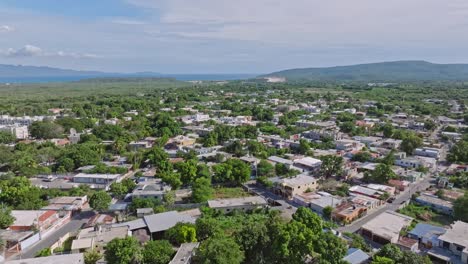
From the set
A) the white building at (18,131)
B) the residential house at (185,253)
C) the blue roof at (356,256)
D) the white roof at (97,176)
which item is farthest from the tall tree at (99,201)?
the white building at (18,131)

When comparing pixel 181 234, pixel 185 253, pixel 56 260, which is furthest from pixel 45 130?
pixel 185 253

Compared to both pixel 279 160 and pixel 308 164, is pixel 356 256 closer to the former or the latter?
pixel 308 164

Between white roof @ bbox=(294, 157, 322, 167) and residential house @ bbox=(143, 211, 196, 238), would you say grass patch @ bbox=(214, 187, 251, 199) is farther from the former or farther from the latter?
white roof @ bbox=(294, 157, 322, 167)

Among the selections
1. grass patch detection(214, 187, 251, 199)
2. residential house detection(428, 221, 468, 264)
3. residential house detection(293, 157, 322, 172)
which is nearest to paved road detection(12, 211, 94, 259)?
grass patch detection(214, 187, 251, 199)

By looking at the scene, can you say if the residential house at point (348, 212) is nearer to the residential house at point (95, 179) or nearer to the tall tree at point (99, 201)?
the tall tree at point (99, 201)

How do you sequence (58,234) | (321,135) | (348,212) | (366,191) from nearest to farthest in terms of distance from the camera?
(58,234)
(348,212)
(366,191)
(321,135)

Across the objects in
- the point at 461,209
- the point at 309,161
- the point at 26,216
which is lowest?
the point at 26,216

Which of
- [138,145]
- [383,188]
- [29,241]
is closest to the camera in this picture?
[29,241]
